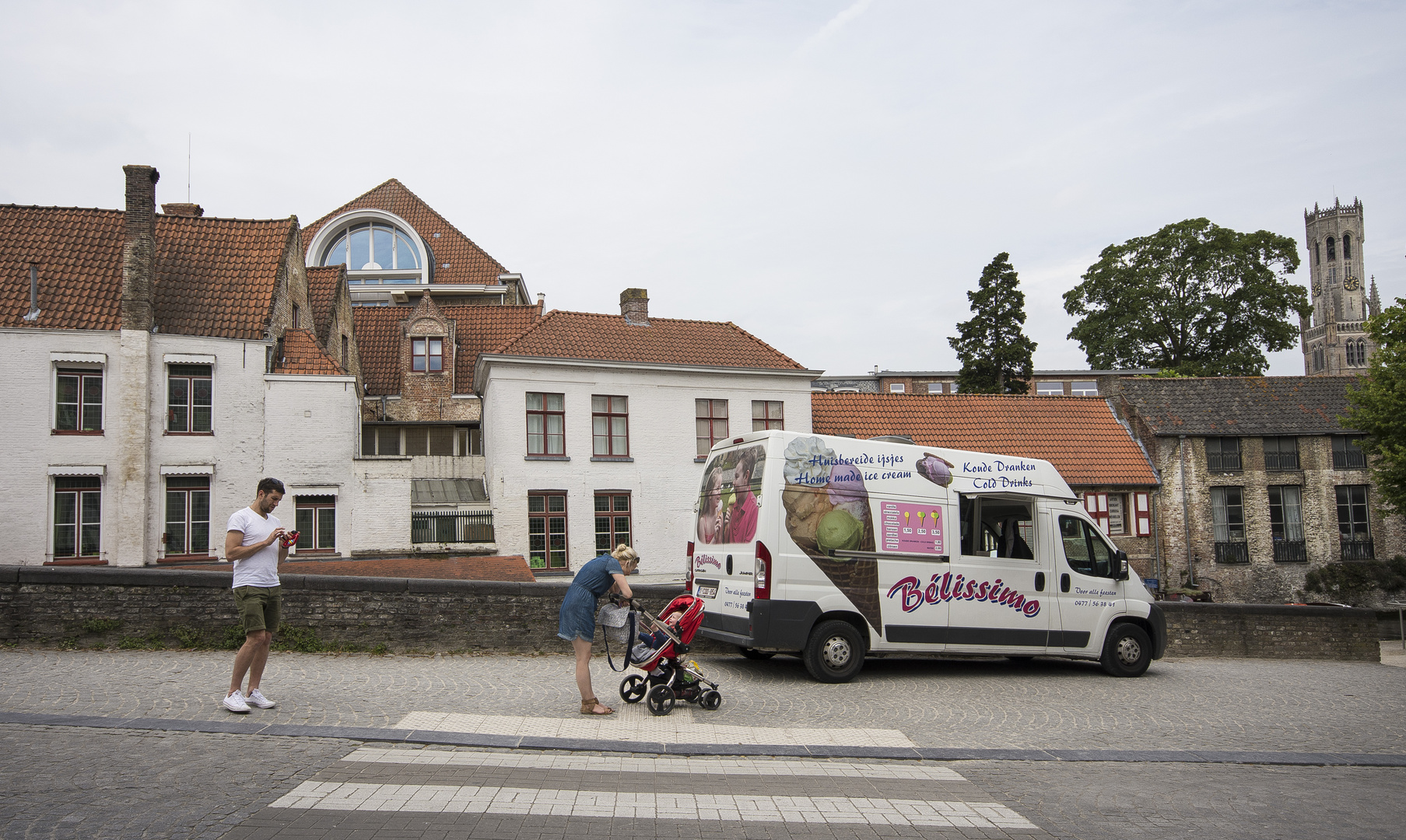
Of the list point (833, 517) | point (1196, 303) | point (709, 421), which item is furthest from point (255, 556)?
A: point (1196, 303)

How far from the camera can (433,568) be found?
79.0ft

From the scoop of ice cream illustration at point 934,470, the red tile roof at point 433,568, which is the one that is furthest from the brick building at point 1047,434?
the scoop of ice cream illustration at point 934,470

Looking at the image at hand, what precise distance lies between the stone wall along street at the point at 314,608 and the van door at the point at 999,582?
11.4 ft

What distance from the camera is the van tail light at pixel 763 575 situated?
11.1 meters

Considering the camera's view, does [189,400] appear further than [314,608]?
Yes

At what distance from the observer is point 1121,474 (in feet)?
109

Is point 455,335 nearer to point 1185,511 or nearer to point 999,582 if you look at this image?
point 999,582

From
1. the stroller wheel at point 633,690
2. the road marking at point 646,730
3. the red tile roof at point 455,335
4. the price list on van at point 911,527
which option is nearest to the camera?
the road marking at point 646,730

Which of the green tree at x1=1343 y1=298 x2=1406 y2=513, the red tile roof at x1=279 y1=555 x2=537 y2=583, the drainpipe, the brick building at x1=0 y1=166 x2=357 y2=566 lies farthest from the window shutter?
the brick building at x1=0 y1=166 x2=357 y2=566

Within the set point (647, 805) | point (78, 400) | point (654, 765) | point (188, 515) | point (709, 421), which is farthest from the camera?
point (709, 421)

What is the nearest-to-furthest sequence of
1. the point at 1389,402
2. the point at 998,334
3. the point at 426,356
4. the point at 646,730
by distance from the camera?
the point at 646,730
the point at 1389,402
the point at 426,356
the point at 998,334

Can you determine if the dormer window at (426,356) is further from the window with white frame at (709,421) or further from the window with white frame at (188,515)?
the window with white frame at (188,515)

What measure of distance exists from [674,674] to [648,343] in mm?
22282

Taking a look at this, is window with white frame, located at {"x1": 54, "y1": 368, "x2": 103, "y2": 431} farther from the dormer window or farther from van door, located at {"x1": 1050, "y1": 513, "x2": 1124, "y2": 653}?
van door, located at {"x1": 1050, "y1": 513, "x2": 1124, "y2": 653}
